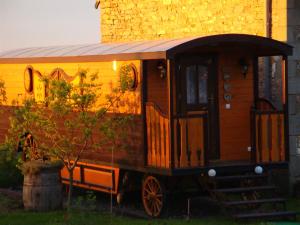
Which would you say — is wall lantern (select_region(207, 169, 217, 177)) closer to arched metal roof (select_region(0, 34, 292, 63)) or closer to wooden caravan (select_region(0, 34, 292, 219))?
wooden caravan (select_region(0, 34, 292, 219))

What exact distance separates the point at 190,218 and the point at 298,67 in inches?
151

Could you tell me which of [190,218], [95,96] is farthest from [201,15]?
[190,218]

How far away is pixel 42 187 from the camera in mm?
13750

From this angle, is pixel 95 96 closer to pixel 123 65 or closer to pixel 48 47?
pixel 123 65

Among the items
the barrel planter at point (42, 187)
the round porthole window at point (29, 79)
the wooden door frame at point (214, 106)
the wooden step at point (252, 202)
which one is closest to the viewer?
the wooden step at point (252, 202)

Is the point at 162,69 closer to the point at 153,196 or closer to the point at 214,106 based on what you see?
the point at 214,106

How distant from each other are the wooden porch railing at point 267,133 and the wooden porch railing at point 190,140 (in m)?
1.30

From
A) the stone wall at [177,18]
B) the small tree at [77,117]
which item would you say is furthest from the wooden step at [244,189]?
the stone wall at [177,18]

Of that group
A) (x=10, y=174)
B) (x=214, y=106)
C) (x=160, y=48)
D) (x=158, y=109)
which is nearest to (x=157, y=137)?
(x=158, y=109)

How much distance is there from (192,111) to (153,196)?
1637mm

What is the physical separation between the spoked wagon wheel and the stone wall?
396cm

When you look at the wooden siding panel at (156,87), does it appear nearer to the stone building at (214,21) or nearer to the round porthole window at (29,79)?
the stone building at (214,21)

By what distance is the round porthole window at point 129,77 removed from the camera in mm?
13617

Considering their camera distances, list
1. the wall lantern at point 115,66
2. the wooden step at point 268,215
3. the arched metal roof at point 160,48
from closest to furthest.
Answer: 1. the wooden step at point 268,215
2. the arched metal roof at point 160,48
3. the wall lantern at point 115,66
